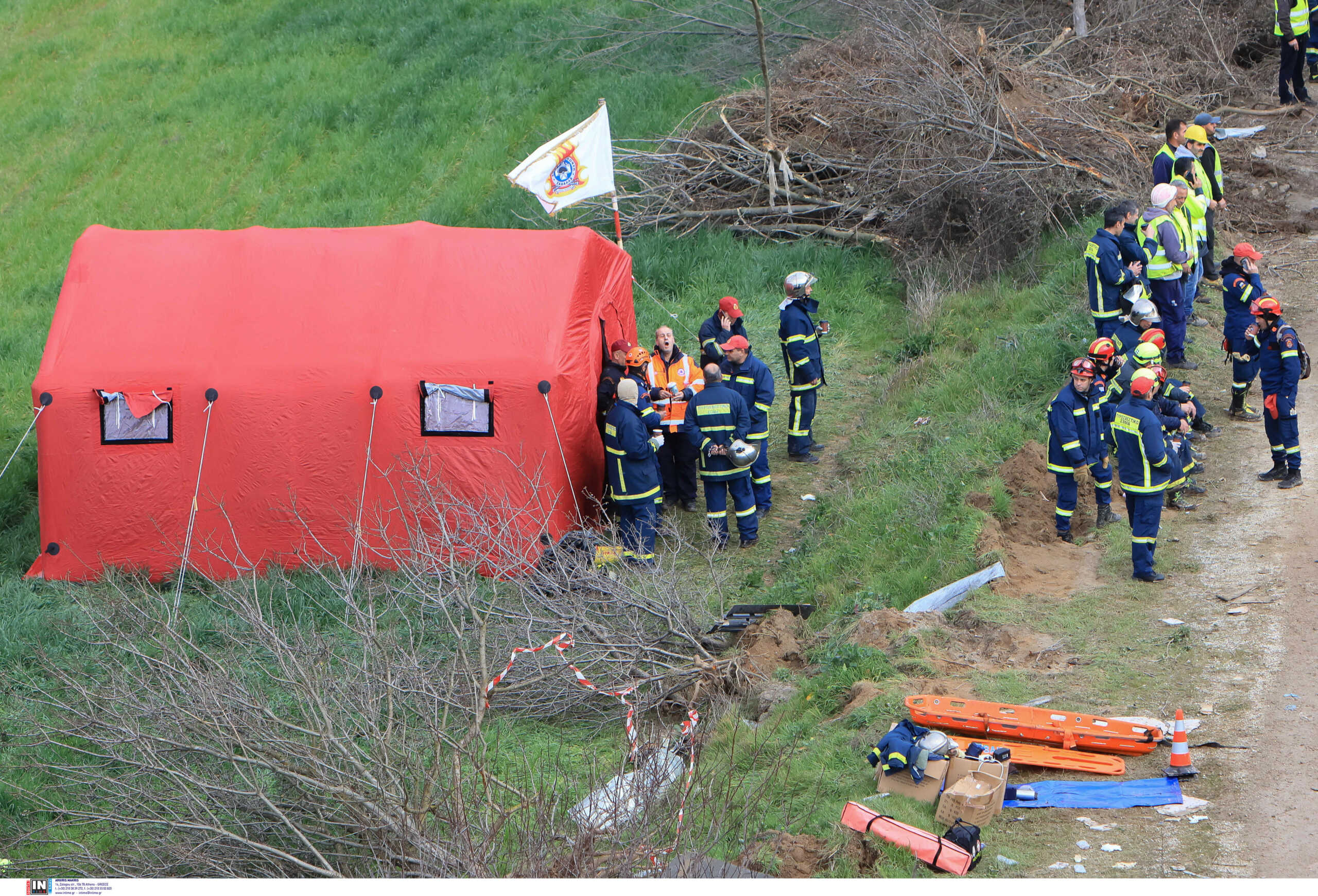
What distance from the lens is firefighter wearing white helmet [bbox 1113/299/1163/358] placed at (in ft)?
36.3

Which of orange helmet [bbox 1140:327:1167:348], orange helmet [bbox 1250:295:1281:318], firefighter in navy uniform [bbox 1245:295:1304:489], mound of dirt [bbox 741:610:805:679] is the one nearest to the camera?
mound of dirt [bbox 741:610:805:679]

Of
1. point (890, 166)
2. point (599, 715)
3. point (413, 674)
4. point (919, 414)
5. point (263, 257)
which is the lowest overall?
point (599, 715)

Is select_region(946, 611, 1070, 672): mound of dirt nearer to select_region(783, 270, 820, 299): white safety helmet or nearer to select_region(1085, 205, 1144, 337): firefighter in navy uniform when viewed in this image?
select_region(1085, 205, 1144, 337): firefighter in navy uniform

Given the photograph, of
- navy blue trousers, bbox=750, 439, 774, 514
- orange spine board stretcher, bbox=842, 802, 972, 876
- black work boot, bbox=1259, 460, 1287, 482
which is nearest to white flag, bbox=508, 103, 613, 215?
navy blue trousers, bbox=750, 439, 774, 514

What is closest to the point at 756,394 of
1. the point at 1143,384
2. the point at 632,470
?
the point at 632,470

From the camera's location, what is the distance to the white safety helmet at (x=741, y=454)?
36.0 ft

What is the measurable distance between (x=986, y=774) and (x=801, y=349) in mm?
6668

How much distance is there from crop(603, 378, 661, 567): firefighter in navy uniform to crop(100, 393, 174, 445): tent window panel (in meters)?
4.03

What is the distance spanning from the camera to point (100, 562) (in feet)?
37.1

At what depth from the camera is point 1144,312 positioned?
1106 cm

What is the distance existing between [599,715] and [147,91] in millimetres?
21339

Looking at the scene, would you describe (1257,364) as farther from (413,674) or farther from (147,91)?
(147,91)

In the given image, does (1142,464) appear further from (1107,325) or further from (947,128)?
(947,128)
